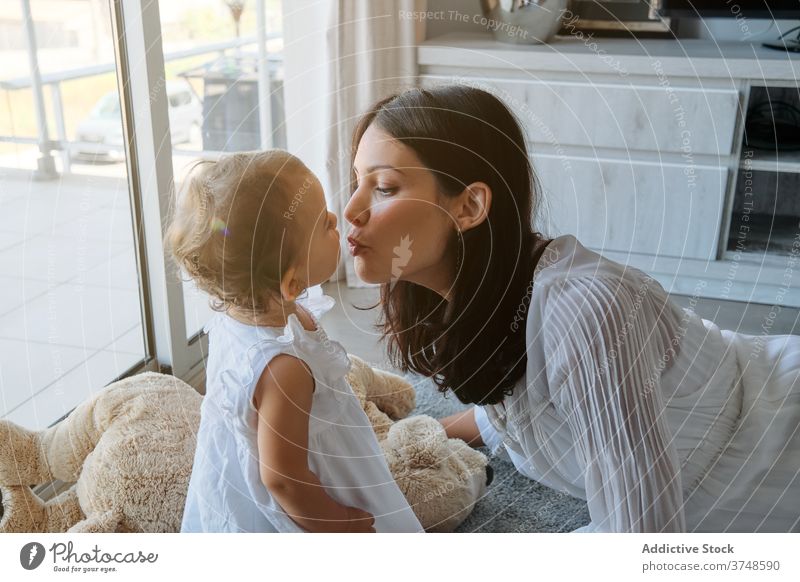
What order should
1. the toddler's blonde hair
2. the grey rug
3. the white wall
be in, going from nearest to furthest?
the toddler's blonde hair < the grey rug < the white wall

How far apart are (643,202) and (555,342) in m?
0.92

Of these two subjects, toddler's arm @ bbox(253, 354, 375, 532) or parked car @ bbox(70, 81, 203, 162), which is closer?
toddler's arm @ bbox(253, 354, 375, 532)

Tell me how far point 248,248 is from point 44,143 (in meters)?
0.35

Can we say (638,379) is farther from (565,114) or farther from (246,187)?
(565,114)

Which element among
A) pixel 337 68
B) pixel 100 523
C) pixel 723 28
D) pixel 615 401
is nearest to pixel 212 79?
pixel 337 68

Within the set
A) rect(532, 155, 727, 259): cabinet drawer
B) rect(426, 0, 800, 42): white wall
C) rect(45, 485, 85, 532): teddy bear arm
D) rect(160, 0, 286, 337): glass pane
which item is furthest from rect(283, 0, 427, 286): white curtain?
rect(532, 155, 727, 259): cabinet drawer

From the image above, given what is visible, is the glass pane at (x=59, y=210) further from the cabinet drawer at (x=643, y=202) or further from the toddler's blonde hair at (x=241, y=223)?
the cabinet drawer at (x=643, y=202)

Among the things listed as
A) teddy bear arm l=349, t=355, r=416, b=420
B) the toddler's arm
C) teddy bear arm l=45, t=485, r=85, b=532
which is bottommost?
teddy bear arm l=349, t=355, r=416, b=420

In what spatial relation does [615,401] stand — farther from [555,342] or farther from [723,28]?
[723,28]

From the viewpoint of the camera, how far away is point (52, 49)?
936mm

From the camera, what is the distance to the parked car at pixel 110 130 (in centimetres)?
83

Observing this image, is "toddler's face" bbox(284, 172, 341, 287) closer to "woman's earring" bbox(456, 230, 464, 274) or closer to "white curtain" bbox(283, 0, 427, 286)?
"woman's earring" bbox(456, 230, 464, 274)

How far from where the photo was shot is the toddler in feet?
2.01

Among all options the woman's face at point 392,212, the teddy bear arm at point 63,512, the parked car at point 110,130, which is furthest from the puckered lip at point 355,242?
the teddy bear arm at point 63,512
